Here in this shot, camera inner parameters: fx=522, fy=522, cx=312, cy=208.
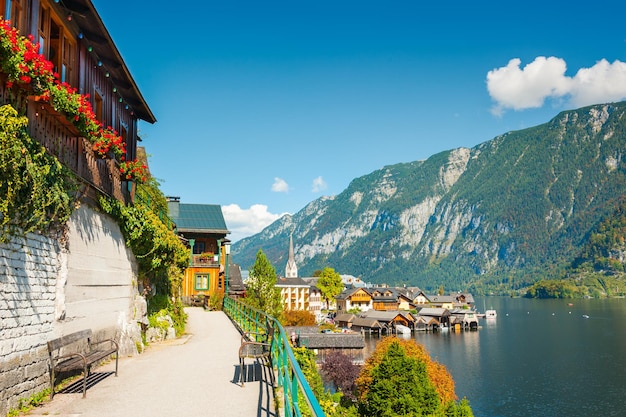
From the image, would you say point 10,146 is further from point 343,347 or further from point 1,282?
point 343,347

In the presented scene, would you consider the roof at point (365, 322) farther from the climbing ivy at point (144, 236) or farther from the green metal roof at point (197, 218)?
the climbing ivy at point (144, 236)

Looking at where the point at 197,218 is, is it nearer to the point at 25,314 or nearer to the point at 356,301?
the point at 25,314

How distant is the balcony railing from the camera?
370 inches

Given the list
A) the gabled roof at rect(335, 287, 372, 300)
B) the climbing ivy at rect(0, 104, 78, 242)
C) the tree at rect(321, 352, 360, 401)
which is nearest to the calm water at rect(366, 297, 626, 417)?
the tree at rect(321, 352, 360, 401)

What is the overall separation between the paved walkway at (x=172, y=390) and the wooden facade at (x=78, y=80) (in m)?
4.44

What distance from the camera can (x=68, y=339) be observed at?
34.3ft

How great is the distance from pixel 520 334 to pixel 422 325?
19846mm

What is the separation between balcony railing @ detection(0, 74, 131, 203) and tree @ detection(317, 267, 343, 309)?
121 meters

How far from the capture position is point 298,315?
7575 centimetres

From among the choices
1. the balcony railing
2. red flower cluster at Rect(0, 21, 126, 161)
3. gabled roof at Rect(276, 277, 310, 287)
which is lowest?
gabled roof at Rect(276, 277, 310, 287)

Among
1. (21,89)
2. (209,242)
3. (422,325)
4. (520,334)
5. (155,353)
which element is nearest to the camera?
(21,89)

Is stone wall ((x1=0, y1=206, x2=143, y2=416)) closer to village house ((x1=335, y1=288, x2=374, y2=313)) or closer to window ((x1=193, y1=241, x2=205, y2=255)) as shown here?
window ((x1=193, y1=241, x2=205, y2=255))

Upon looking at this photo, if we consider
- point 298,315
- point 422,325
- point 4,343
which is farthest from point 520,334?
point 4,343

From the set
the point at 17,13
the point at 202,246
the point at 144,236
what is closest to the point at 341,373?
the point at 202,246
